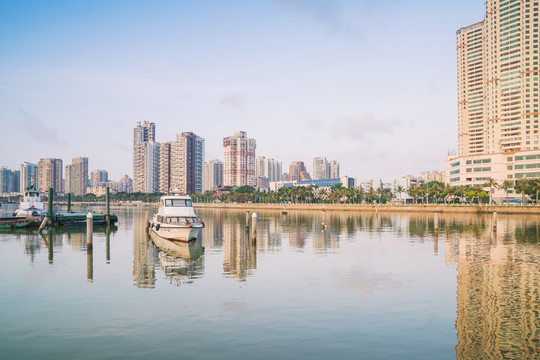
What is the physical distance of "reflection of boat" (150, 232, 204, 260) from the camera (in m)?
42.7

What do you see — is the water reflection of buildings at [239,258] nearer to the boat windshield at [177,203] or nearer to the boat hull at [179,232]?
the boat hull at [179,232]

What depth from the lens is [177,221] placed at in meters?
50.5

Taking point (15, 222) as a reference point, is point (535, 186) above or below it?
above

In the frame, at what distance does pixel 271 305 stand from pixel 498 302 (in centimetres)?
1210

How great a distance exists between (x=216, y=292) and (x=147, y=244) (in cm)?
3011

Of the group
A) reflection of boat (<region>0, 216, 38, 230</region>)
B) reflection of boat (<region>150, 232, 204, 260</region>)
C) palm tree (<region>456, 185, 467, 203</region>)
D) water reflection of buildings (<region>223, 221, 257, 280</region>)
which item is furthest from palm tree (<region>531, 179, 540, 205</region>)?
reflection of boat (<region>0, 216, 38, 230</region>)

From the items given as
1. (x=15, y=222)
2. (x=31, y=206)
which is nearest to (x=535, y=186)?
(x=31, y=206)

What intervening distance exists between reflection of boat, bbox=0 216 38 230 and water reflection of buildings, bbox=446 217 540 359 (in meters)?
63.6

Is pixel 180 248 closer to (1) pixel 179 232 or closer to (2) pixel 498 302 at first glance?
(1) pixel 179 232

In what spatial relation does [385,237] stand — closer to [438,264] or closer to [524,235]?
[524,235]

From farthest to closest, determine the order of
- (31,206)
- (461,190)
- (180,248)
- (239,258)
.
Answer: (461,190) < (31,206) < (180,248) < (239,258)

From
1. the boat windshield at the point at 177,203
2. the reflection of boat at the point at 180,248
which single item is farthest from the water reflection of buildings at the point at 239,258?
the boat windshield at the point at 177,203

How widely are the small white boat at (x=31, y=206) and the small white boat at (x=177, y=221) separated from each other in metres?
36.3

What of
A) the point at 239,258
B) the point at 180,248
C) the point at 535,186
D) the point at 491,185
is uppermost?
the point at 491,185
